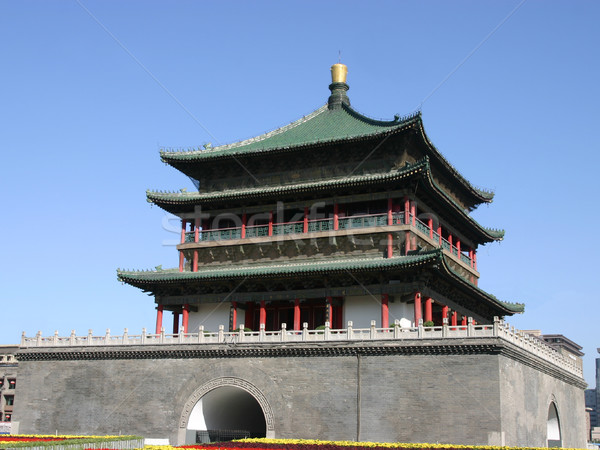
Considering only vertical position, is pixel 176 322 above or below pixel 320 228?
below

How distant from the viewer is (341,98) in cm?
4731

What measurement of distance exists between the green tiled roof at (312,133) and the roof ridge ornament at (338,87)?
1.71ft

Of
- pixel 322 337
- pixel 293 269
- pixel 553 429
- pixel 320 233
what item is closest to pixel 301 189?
pixel 320 233

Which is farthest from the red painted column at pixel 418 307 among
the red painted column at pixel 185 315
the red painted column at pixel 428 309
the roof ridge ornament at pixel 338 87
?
the roof ridge ornament at pixel 338 87

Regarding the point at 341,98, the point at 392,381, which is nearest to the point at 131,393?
the point at 392,381

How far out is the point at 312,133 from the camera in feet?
144

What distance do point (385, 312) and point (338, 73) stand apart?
19414mm

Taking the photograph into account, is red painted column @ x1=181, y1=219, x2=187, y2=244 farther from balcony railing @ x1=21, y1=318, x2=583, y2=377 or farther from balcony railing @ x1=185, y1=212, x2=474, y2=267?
balcony railing @ x1=21, y1=318, x2=583, y2=377

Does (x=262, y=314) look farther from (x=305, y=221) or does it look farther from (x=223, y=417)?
(x=223, y=417)

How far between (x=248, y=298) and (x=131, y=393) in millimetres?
7910

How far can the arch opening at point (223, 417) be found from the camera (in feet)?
118

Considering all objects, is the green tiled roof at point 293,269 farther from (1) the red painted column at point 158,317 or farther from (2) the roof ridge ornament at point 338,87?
(2) the roof ridge ornament at point 338,87

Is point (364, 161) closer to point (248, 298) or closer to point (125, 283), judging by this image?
point (248, 298)

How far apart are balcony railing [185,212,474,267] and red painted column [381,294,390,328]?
4.14m
